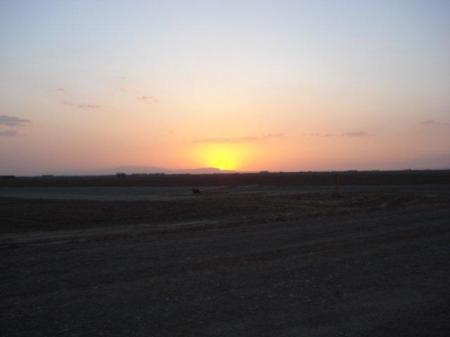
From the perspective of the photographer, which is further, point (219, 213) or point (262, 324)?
point (219, 213)

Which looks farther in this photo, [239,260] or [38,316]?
[239,260]

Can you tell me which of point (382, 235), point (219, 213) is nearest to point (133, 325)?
point (382, 235)

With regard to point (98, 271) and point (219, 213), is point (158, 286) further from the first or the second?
point (219, 213)

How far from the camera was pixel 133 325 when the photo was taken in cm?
673

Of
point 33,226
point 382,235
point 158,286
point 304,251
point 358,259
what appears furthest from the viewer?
point 33,226

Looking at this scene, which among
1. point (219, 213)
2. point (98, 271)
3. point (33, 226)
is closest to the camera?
point (98, 271)

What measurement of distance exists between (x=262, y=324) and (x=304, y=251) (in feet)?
18.6

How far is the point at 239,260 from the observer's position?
36.9 feet

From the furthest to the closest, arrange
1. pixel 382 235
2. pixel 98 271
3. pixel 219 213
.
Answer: pixel 219 213 → pixel 382 235 → pixel 98 271

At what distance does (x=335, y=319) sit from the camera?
6.86m

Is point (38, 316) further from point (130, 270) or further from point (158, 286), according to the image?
point (130, 270)

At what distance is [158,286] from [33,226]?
1876 centimetres

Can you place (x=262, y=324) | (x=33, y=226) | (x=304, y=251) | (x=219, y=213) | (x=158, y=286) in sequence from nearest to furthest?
1. (x=262, y=324)
2. (x=158, y=286)
3. (x=304, y=251)
4. (x=33, y=226)
5. (x=219, y=213)

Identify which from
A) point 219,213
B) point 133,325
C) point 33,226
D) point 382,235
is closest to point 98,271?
point 133,325
